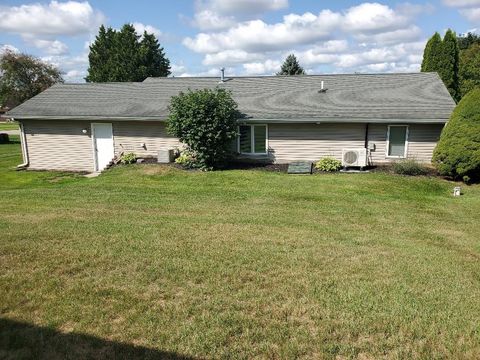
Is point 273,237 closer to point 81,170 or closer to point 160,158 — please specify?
point 160,158

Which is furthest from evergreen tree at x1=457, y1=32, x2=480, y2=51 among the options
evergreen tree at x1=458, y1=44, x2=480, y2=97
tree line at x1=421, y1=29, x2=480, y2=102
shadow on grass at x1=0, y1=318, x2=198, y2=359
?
shadow on grass at x1=0, y1=318, x2=198, y2=359

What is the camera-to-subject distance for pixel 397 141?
49.7 ft

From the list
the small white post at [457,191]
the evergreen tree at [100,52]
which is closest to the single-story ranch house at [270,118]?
the small white post at [457,191]

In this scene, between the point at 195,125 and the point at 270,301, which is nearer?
the point at 270,301

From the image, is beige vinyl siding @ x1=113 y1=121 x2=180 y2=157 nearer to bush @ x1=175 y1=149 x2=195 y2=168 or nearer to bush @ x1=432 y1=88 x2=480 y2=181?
bush @ x1=175 y1=149 x2=195 y2=168

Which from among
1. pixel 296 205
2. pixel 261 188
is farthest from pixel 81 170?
pixel 296 205

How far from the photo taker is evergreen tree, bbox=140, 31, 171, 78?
41.1m

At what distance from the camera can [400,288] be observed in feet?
16.8

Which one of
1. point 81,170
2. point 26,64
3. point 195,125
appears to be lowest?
point 81,170

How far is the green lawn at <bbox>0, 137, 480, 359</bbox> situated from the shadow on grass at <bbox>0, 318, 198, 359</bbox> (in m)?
0.02

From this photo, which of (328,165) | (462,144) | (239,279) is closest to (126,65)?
(328,165)

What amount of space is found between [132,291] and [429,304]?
3.58m

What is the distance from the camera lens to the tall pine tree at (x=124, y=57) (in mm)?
39938

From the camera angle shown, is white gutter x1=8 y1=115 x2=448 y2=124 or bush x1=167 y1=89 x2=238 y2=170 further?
bush x1=167 y1=89 x2=238 y2=170
